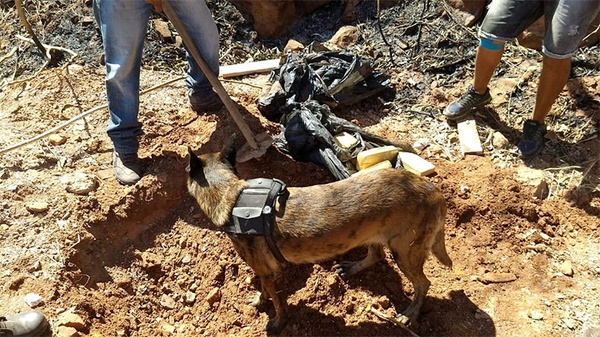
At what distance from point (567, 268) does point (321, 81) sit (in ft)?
8.98

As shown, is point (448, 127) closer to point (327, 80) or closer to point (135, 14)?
point (327, 80)

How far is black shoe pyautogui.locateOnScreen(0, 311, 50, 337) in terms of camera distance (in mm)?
3582

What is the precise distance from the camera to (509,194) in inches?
180

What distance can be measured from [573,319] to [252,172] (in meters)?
2.72

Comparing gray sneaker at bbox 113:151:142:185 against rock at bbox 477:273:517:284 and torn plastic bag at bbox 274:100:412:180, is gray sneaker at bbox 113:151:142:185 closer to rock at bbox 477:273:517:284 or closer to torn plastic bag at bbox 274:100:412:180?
torn plastic bag at bbox 274:100:412:180

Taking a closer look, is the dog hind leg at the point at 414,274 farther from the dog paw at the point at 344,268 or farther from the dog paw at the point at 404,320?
the dog paw at the point at 344,268

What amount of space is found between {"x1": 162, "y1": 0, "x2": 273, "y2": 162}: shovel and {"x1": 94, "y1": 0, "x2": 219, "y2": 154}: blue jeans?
0.13m

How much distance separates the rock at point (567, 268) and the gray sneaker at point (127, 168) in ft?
11.6

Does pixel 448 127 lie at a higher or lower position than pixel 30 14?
lower

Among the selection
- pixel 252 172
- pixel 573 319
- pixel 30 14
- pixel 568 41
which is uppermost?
pixel 568 41

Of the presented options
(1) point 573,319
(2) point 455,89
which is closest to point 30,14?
(2) point 455,89

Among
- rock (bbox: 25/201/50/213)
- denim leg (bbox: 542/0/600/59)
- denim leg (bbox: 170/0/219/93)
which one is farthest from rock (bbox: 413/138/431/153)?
rock (bbox: 25/201/50/213)

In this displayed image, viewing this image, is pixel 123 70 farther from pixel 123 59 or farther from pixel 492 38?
pixel 492 38

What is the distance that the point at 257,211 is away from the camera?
3404mm
